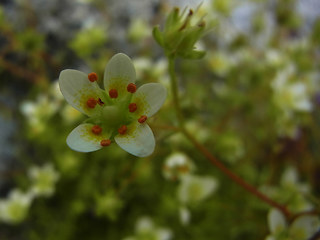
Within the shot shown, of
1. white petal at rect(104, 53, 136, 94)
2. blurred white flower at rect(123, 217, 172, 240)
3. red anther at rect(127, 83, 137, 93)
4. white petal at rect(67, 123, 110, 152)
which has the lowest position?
blurred white flower at rect(123, 217, 172, 240)

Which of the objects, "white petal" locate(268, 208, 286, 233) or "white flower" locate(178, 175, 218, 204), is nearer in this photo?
"white petal" locate(268, 208, 286, 233)

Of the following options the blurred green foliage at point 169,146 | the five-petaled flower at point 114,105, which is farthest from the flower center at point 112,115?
the blurred green foliage at point 169,146

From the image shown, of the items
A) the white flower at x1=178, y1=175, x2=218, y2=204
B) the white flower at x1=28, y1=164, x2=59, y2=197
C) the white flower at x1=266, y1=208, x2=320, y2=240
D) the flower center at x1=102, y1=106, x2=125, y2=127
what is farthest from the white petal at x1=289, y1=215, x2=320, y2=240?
the white flower at x1=28, y1=164, x2=59, y2=197

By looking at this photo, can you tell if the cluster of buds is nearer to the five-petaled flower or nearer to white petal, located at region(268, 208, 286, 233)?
the five-petaled flower

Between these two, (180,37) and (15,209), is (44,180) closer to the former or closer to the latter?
(15,209)

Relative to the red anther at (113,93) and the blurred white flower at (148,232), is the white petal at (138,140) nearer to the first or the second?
the red anther at (113,93)
